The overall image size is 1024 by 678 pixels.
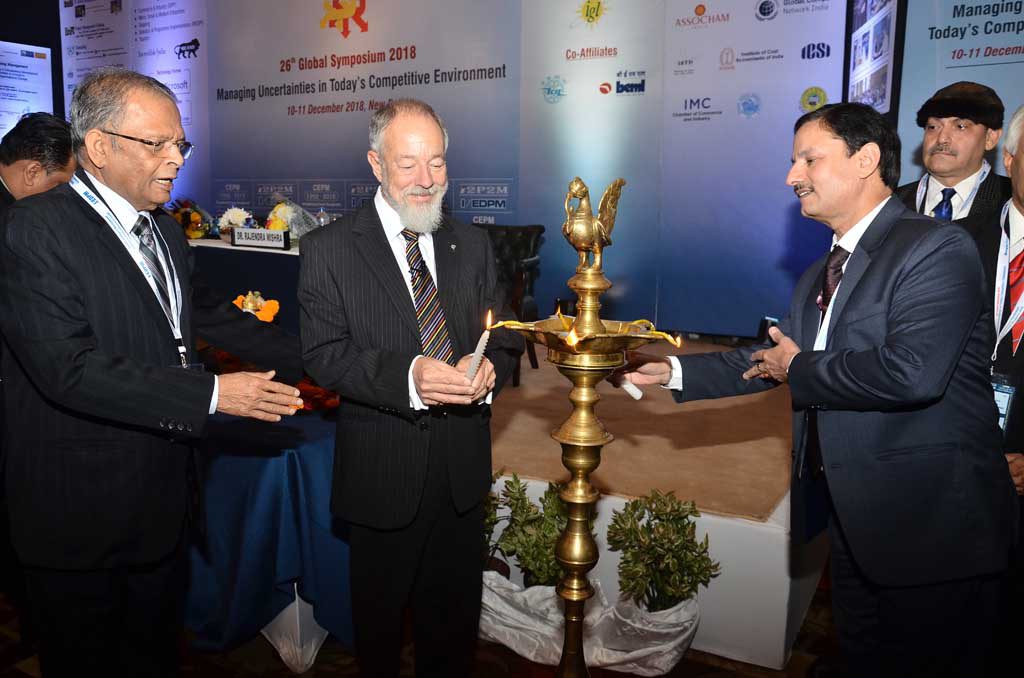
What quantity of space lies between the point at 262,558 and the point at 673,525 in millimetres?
1359

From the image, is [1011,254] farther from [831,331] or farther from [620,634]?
[620,634]

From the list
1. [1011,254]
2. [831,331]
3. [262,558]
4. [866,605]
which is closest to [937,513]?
[866,605]

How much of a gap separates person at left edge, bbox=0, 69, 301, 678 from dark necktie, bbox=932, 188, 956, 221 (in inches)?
119

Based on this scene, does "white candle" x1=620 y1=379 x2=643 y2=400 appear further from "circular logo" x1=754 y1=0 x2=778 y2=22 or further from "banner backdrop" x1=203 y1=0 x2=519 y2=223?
"banner backdrop" x1=203 y1=0 x2=519 y2=223

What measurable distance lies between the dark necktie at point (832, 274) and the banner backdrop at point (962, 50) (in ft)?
12.0

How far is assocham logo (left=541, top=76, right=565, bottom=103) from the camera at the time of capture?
753 cm

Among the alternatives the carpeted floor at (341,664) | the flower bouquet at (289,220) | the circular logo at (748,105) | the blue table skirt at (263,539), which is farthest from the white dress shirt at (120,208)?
the circular logo at (748,105)

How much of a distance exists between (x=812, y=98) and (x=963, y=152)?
3.22 meters

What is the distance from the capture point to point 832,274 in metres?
1.98

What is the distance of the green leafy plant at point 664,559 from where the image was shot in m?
2.68

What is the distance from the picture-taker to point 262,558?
2496 mm

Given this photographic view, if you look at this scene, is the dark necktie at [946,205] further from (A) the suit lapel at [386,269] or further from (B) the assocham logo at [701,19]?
(B) the assocham logo at [701,19]

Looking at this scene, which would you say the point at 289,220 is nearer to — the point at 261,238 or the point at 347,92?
the point at 261,238

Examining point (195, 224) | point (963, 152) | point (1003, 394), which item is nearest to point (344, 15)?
point (195, 224)
